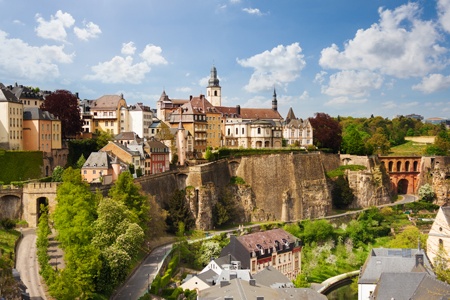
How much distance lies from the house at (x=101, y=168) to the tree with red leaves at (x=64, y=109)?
994 centimetres

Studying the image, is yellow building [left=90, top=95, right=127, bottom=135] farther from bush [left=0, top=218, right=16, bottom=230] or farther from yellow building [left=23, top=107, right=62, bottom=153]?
bush [left=0, top=218, right=16, bottom=230]

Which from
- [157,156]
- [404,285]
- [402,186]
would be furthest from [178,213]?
[402,186]

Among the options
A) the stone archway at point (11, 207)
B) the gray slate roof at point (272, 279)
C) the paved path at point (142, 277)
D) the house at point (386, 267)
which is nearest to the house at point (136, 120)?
the paved path at point (142, 277)

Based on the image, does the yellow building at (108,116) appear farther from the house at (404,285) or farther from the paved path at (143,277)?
the house at (404,285)

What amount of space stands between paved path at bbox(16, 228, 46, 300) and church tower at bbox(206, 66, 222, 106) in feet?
177

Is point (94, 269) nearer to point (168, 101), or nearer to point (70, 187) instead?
point (70, 187)

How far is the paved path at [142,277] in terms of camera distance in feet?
125

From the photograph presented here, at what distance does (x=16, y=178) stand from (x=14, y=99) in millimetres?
8070

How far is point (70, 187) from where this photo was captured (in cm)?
4216

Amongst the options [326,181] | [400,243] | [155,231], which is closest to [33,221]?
[155,231]

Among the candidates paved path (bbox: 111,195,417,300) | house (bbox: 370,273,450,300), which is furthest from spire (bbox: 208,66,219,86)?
house (bbox: 370,273,450,300)

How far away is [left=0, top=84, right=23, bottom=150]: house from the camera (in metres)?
51.2

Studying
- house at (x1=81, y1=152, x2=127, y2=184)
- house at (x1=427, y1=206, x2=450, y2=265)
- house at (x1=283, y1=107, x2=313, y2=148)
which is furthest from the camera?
house at (x1=283, y1=107, x2=313, y2=148)

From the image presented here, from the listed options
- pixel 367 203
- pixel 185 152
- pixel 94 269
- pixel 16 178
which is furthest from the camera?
pixel 367 203
